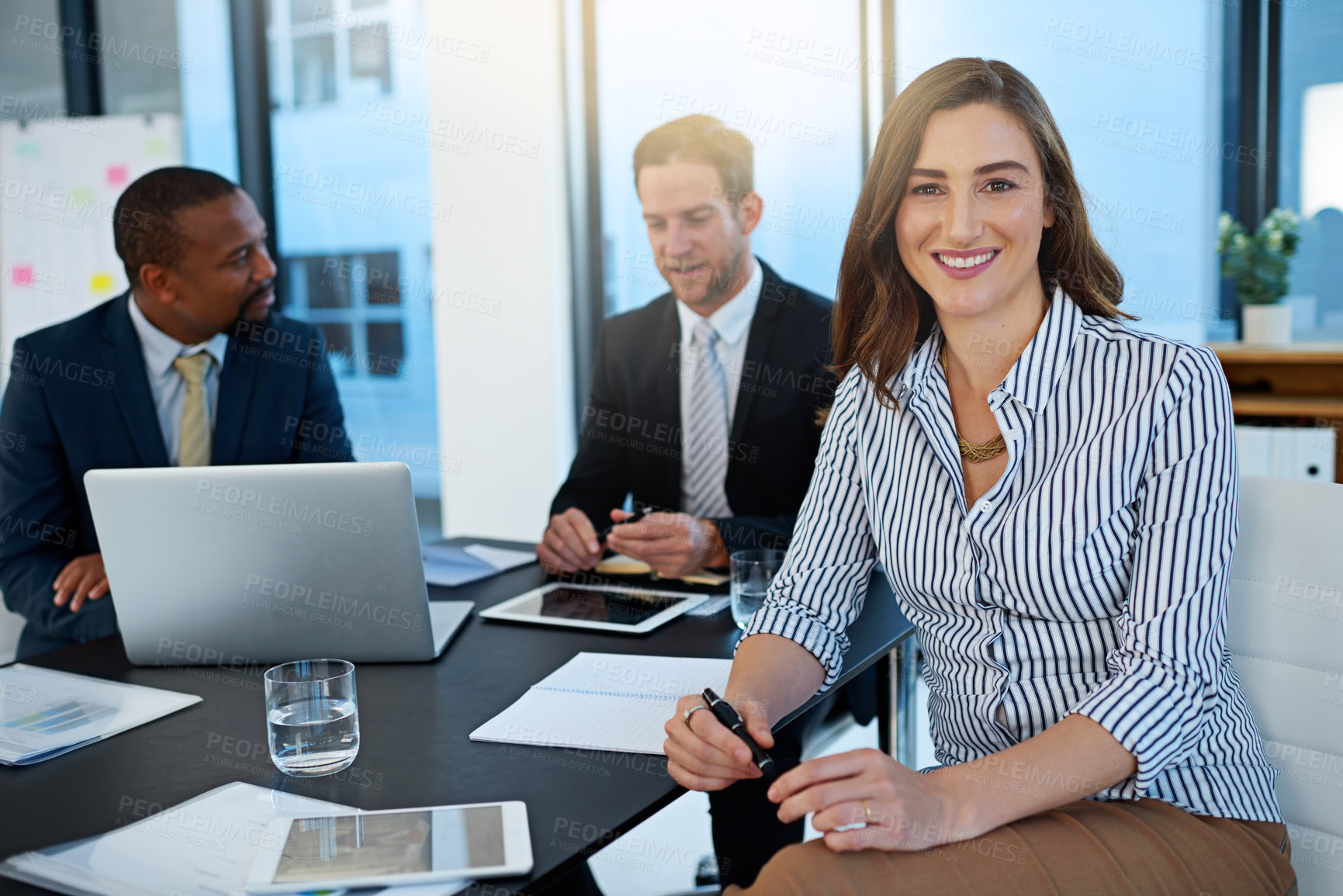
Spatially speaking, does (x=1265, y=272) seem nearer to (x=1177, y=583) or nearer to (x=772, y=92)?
(x=772, y=92)

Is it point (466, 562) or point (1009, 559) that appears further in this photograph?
point (466, 562)

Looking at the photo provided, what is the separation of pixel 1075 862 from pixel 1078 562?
34 centimetres

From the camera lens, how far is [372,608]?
4.96 feet

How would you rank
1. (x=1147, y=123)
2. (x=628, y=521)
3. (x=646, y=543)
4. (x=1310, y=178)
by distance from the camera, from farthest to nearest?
1. (x=1147, y=123)
2. (x=1310, y=178)
3. (x=628, y=521)
4. (x=646, y=543)

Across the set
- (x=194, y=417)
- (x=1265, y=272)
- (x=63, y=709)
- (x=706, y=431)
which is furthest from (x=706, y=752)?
(x=1265, y=272)

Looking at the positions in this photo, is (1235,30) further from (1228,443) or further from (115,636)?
(115,636)

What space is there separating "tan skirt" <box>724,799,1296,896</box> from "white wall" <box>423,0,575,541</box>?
3.33m

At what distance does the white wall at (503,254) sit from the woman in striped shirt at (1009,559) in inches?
111

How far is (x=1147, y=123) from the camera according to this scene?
360cm

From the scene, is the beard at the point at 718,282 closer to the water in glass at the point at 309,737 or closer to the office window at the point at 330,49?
the water in glass at the point at 309,737

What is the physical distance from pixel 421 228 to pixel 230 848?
393cm

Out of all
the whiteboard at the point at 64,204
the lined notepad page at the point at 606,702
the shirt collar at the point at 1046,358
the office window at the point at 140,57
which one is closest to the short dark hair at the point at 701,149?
the shirt collar at the point at 1046,358

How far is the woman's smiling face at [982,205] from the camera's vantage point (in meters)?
1.37

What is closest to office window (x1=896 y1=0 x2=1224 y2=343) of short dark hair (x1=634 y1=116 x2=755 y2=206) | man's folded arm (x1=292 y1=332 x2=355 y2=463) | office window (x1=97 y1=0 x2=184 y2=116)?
short dark hair (x1=634 y1=116 x2=755 y2=206)
